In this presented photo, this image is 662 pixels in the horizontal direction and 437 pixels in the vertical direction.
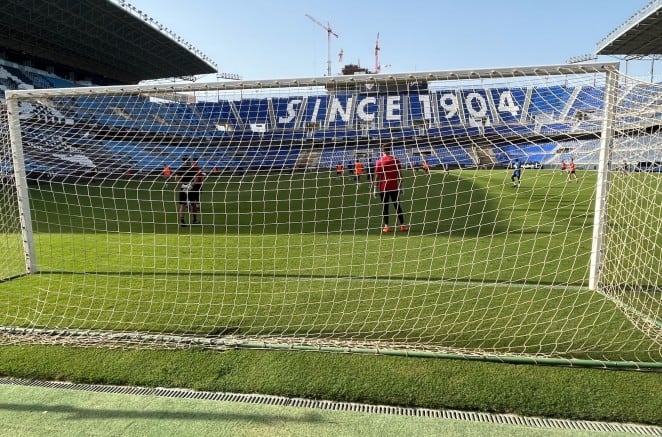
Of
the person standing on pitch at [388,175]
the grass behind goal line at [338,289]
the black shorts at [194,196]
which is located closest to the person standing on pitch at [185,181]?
the black shorts at [194,196]

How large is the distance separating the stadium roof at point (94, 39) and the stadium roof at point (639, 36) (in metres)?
29.0

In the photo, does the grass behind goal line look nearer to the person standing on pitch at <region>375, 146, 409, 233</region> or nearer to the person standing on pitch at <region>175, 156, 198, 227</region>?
the person standing on pitch at <region>375, 146, 409, 233</region>

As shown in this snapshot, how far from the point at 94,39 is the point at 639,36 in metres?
34.6

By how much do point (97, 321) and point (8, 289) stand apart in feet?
5.51

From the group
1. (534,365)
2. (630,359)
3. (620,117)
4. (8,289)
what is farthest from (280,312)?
(620,117)

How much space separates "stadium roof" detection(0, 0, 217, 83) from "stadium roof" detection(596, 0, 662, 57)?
2902 centimetres

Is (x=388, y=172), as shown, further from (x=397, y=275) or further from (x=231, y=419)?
(x=231, y=419)

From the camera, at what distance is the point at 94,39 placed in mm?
28094

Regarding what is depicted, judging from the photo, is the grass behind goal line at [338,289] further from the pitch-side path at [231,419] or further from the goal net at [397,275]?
the pitch-side path at [231,419]

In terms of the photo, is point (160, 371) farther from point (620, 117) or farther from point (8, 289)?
point (620, 117)

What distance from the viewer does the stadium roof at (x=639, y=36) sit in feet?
89.0

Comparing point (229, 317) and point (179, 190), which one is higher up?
point (179, 190)

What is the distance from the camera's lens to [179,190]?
8898mm

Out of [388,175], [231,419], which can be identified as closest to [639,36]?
[388,175]
